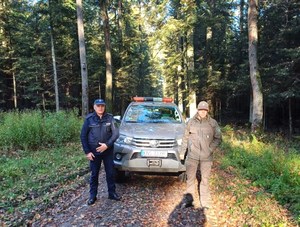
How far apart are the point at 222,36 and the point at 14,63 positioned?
70.5 feet

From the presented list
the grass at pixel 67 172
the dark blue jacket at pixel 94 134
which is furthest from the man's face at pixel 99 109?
the grass at pixel 67 172

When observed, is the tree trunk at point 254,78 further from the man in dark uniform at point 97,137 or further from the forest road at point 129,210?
the man in dark uniform at point 97,137

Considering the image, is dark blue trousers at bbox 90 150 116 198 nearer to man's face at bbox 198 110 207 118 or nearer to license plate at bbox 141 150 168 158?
license plate at bbox 141 150 168 158

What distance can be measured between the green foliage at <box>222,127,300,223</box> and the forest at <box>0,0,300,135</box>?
22.1 ft

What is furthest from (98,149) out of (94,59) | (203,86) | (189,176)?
(94,59)

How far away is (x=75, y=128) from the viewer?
14023 millimetres

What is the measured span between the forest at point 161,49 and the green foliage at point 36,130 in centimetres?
454

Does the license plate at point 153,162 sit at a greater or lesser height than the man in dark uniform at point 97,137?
lesser

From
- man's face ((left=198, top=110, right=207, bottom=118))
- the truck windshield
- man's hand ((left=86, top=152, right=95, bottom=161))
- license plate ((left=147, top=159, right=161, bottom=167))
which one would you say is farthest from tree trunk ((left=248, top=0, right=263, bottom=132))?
man's hand ((left=86, top=152, right=95, bottom=161))

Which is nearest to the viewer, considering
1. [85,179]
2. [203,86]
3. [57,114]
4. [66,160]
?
[85,179]

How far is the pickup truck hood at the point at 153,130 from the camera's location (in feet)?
22.3

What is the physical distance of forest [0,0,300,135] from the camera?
18781mm

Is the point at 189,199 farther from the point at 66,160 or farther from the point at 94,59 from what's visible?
the point at 94,59

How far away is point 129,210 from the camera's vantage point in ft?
19.3
